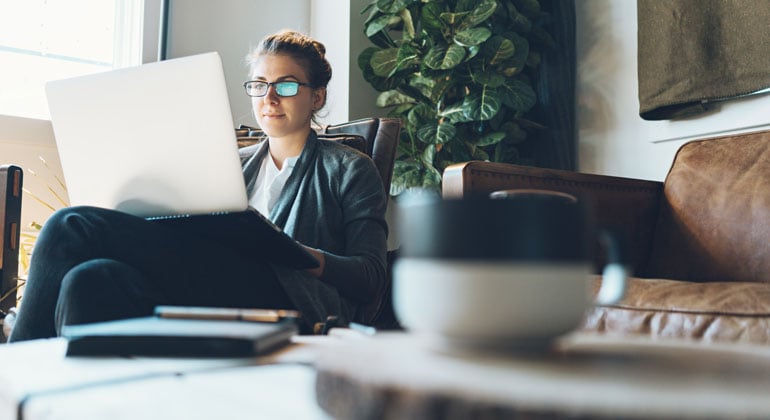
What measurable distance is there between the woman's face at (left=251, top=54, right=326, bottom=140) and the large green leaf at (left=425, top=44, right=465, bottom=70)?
788 mm

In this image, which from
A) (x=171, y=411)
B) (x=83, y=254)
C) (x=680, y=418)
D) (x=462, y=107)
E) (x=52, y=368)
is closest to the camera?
(x=680, y=418)

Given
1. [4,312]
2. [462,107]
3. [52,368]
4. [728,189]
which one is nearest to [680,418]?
[52,368]

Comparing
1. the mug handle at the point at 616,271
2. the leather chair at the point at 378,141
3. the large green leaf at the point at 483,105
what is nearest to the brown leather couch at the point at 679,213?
the leather chair at the point at 378,141

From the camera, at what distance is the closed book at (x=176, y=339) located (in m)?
0.58

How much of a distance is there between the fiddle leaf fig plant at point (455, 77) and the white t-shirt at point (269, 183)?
843 mm

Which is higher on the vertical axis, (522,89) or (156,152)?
(522,89)

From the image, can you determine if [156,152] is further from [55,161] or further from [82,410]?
[55,161]

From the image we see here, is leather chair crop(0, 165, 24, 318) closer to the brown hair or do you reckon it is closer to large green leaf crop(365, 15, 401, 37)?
the brown hair

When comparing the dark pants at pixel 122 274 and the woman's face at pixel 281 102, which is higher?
the woman's face at pixel 281 102

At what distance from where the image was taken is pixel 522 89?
2.43 m

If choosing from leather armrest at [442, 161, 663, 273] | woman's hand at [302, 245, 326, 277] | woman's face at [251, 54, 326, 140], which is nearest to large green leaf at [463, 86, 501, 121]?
leather armrest at [442, 161, 663, 273]

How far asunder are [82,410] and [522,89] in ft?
7.15

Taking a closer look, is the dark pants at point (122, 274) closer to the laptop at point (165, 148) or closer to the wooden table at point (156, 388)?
the laptop at point (165, 148)

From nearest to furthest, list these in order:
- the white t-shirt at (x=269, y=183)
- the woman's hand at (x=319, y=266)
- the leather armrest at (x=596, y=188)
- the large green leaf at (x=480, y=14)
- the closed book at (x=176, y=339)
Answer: the closed book at (x=176, y=339), the woman's hand at (x=319, y=266), the leather armrest at (x=596, y=188), the white t-shirt at (x=269, y=183), the large green leaf at (x=480, y=14)
